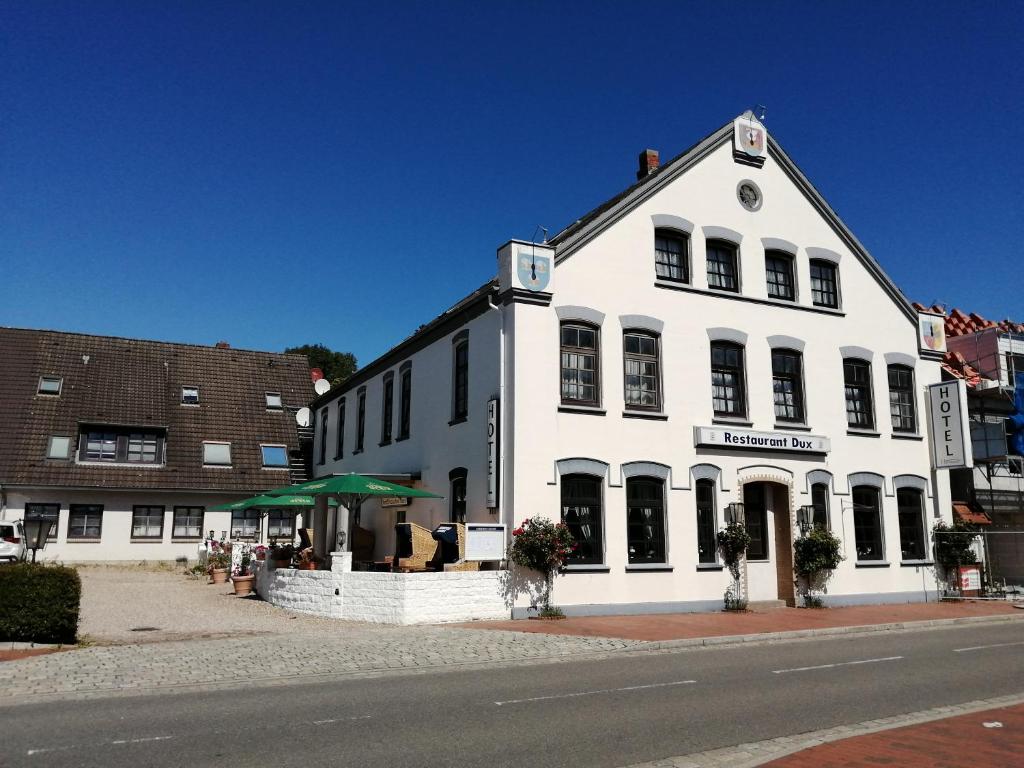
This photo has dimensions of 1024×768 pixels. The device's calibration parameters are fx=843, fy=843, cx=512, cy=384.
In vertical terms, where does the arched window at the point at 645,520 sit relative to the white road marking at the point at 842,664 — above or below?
above

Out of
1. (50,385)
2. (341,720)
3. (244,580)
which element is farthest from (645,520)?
(50,385)

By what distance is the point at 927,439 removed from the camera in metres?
24.0

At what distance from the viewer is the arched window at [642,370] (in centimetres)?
2000

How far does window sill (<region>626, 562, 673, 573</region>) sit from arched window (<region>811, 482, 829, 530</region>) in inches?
199

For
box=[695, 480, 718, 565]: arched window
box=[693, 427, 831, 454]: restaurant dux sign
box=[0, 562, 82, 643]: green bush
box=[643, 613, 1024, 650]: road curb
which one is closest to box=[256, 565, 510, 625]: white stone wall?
box=[643, 613, 1024, 650]: road curb

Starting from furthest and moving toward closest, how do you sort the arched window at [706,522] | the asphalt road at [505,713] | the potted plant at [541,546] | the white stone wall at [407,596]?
the arched window at [706,522], the potted plant at [541,546], the white stone wall at [407,596], the asphalt road at [505,713]

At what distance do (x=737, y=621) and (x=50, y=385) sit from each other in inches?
1218

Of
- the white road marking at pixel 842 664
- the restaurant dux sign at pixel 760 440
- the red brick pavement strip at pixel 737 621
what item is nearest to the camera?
the white road marking at pixel 842 664

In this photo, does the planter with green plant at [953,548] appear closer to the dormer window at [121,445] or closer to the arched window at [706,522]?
the arched window at [706,522]

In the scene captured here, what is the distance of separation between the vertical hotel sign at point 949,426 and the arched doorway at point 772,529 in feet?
18.0

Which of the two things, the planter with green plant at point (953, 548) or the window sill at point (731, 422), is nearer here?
the window sill at point (731, 422)

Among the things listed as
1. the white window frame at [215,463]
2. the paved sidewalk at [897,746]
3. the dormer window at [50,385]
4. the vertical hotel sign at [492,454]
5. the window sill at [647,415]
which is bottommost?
the paved sidewalk at [897,746]

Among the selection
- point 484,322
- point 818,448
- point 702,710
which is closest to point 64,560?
point 484,322

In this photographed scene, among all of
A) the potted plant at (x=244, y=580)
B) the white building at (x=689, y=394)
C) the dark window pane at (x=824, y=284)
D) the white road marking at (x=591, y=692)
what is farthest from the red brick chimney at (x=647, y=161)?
the white road marking at (x=591, y=692)
